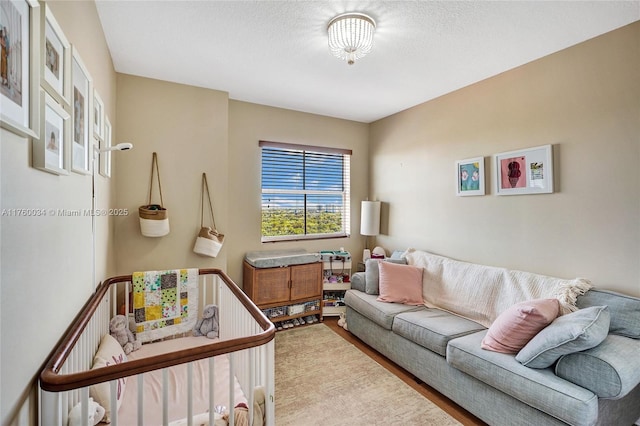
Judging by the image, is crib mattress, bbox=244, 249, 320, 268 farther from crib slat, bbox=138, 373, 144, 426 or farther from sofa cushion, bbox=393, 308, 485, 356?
crib slat, bbox=138, 373, 144, 426

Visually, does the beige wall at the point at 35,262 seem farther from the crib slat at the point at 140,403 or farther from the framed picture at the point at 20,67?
the crib slat at the point at 140,403

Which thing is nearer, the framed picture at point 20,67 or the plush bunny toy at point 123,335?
the framed picture at point 20,67

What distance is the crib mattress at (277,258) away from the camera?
319 centimetres

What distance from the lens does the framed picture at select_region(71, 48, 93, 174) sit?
129 cm

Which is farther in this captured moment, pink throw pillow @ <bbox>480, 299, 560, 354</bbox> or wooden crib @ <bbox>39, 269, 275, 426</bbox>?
pink throw pillow @ <bbox>480, 299, 560, 354</bbox>

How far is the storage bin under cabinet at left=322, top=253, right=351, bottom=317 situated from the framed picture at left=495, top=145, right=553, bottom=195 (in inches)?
75.4

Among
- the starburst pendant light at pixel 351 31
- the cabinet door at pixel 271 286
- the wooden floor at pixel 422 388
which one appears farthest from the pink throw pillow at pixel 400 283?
the starburst pendant light at pixel 351 31

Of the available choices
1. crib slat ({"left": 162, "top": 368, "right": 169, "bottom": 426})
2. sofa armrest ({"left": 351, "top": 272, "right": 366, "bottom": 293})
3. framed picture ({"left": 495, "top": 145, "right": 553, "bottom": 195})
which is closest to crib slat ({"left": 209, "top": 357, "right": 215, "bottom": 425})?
crib slat ({"left": 162, "top": 368, "right": 169, "bottom": 426})

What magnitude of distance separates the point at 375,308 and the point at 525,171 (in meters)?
1.76

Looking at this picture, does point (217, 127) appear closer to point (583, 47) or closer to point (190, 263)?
point (190, 263)

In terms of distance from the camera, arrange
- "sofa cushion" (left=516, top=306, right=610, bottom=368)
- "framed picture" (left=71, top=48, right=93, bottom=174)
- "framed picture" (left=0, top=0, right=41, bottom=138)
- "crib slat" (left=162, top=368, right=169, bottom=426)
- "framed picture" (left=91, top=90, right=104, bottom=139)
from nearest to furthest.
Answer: "framed picture" (left=0, top=0, right=41, bottom=138) < "crib slat" (left=162, top=368, right=169, bottom=426) < "framed picture" (left=71, top=48, right=93, bottom=174) < "sofa cushion" (left=516, top=306, right=610, bottom=368) < "framed picture" (left=91, top=90, right=104, bottom=139)

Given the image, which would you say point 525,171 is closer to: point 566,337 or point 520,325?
point 520,325

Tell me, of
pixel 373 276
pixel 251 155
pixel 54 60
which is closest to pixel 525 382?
pixel 373 276

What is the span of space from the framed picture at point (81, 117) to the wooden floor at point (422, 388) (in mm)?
2570
